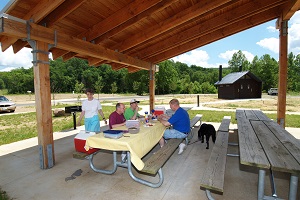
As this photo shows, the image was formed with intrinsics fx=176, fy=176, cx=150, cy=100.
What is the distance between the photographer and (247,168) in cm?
381

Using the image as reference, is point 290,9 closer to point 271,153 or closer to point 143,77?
point 271,153

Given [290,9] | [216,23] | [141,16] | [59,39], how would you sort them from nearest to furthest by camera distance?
[59,39]
[141,16]
[290,9]
[216,23]

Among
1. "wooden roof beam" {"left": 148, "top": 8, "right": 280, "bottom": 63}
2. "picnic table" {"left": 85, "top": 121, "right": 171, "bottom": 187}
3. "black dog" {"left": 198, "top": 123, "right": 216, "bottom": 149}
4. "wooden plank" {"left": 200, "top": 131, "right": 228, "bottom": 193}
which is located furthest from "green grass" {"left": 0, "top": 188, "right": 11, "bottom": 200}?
"wooden roof beam" {"left": 148, "top": 8, "right": 280, "bottom": 63}

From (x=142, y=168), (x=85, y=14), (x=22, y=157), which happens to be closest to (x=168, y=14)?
(x=85, y=14)

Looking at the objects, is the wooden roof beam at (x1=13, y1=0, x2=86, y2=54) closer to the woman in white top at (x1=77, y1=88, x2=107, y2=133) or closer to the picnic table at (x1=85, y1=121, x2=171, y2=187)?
the woman in white top at (x1=77, y1=88, x2=107, y2=133)

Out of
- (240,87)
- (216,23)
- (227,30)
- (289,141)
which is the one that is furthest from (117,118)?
(240,87)

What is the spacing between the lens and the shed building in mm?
28900

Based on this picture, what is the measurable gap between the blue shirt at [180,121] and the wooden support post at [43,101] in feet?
8.95

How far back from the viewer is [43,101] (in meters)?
3.70

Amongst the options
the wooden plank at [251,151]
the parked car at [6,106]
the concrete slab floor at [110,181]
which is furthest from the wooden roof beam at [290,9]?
the parked car at [6,106]

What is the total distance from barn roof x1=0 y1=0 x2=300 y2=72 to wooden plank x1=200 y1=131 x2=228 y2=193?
10.7 feet

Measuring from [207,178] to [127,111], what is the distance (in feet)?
9.63

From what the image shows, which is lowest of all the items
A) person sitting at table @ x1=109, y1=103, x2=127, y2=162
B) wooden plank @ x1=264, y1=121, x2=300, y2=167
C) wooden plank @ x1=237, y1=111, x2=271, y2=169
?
wooden plank @ x1=237, y1=111, x2=271, y2=169

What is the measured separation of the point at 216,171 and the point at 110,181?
76.7 inches
